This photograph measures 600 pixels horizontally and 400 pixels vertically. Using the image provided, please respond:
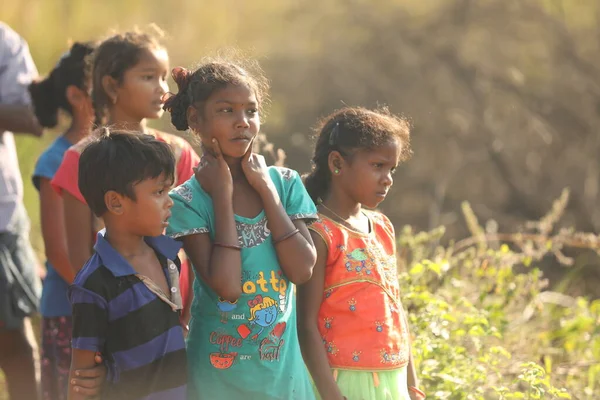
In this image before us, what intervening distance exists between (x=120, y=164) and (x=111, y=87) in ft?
2.91

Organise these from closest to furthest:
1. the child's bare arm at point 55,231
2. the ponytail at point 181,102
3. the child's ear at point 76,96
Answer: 1. the ponytail at point 181,102
2. the child's bare arm at point 55,231
3. the child's ear at point 76,96

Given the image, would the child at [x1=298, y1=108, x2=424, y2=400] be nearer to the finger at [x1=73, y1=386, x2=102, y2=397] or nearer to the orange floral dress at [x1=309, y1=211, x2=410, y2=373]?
the orange floral dress at [x1=309, y1=211, x2=410, y2=373]

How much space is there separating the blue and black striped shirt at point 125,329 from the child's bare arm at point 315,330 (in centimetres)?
45

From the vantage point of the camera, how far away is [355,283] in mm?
2965

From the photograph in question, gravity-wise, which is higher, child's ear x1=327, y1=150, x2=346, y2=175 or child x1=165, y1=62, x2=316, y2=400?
child's ear x1=327, y1=150, x2=346, y2=175

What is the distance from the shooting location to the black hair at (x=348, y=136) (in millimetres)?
3043

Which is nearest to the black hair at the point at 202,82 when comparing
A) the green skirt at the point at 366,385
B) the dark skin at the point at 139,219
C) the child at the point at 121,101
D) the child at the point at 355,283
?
the dark skin at the point at 139,219

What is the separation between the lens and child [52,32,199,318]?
327 centimetres

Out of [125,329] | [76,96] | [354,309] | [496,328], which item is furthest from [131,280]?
[496,328]

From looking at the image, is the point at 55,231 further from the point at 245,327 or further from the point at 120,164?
the point at 245,327

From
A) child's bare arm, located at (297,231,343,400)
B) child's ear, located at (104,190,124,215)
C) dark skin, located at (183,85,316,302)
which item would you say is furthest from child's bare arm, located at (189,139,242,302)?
child's bare arm, located at (297,231,343,400)

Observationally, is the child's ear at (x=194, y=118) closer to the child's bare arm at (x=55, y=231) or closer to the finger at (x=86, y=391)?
the finger at (x=86, y=391)

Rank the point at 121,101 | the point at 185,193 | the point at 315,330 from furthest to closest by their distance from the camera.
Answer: the point at 121,101 → the point at 315,330 → the point at 185,193

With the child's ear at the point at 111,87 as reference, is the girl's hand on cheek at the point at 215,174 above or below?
below
